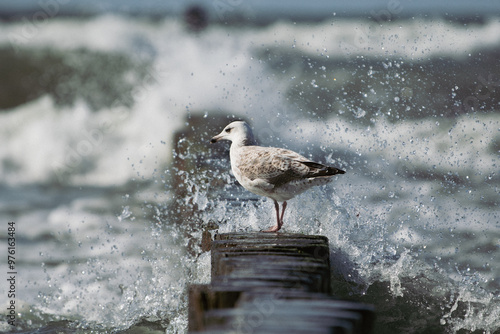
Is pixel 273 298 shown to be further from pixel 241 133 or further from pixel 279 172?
pixel 241 133

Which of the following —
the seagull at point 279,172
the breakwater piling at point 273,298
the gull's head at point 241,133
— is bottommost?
the breakwater piling at point 273,298

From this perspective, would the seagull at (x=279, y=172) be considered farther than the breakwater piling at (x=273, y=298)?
Yes

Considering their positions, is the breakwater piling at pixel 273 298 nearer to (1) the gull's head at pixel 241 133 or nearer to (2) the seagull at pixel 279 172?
(2) the seagull at pixel 279 172

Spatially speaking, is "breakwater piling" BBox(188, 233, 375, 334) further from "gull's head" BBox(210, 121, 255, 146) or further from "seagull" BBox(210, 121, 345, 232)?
"gull's head" BBox(210, 121, 255, 146)

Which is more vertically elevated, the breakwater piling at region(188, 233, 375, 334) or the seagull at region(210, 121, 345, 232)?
the seagull at region(210, 121, 345, 232)

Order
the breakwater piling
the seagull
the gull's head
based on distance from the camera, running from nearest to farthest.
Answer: the breakwater piling < the seagull < the gull's head

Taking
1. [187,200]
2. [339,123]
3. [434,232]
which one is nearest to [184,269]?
[187,200]

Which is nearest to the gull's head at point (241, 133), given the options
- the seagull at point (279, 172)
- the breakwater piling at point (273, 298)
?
the seagull at point (279, 172)

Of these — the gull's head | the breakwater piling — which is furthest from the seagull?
the breakwater piling

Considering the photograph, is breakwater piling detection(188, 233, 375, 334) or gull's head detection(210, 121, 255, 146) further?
gull's head detection(210, 121, 255, 146)

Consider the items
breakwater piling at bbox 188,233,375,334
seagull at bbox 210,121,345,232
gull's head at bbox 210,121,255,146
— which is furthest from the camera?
gull's head at bbox 210,121,255,146

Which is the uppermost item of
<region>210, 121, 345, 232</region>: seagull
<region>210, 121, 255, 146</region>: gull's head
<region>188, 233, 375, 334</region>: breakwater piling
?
<region>210, 121, 255, 146</region>: gull's head

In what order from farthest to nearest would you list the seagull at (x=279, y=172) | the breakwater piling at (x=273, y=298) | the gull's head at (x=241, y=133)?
the gull's head at (x=241, y=133) → the seagull at (x=279, y=172) → the breakwater piling at (x=273, y=298)

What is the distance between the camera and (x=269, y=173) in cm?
572
